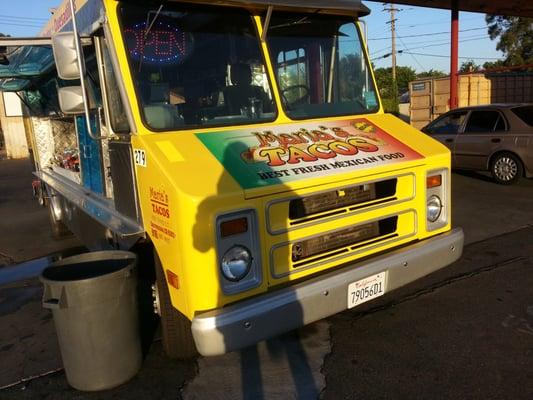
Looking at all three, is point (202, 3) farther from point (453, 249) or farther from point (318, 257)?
point (453, 249)

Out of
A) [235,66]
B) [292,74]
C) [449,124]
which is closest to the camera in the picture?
[235,66]

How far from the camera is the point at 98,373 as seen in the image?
10.5 ft

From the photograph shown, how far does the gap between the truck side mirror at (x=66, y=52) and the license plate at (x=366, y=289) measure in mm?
2307

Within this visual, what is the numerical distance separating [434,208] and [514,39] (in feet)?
141

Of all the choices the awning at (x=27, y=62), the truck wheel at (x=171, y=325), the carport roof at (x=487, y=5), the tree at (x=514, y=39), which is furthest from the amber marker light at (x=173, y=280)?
the tree at (x=514, y=39)

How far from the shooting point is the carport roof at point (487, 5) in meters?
12.8

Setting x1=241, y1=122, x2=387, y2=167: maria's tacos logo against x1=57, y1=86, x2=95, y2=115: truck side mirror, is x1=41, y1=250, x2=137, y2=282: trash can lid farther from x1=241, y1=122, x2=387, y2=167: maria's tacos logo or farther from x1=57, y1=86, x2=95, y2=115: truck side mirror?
x1=241, y1=122, x2=387, y2=167: maria's tacos logo

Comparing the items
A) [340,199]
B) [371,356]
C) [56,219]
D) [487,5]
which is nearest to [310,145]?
[340,199]

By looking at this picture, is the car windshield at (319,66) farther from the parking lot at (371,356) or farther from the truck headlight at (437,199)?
the parking lot at (371,356)

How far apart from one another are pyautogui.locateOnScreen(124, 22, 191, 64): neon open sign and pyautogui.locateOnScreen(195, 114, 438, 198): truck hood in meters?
0.62

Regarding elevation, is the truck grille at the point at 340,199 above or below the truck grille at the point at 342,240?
above

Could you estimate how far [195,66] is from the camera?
3.49m

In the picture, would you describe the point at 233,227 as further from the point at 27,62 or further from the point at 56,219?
the point at 56,219

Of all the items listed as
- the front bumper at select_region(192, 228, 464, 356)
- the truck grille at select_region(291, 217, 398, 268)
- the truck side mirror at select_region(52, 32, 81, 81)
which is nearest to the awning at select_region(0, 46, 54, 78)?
the truck side mirror at select_region(52, 32, 81, 81)
